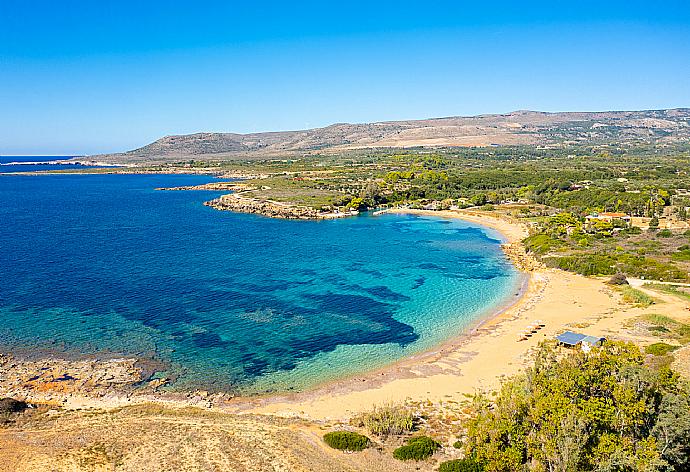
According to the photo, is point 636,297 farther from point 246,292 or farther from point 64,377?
point 64,377

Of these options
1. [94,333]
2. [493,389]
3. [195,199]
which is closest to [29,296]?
[94,333]

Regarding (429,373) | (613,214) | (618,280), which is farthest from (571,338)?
(613,214)

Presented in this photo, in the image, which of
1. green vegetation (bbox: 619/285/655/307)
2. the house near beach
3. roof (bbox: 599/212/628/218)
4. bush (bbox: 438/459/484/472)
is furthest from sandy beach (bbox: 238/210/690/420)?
roof (bbox: 599/212/628/218)

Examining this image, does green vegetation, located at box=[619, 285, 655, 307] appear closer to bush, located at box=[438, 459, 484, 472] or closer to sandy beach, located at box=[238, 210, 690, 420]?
sandy beach, located at box=[238, 210, 690, 420]

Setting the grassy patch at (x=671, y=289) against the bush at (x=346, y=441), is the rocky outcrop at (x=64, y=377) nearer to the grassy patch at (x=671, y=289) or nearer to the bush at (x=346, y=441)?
the bush at (x=346, y=441)

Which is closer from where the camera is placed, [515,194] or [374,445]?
[374,445]

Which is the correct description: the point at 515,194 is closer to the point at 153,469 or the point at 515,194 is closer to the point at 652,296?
the point at 652,296
